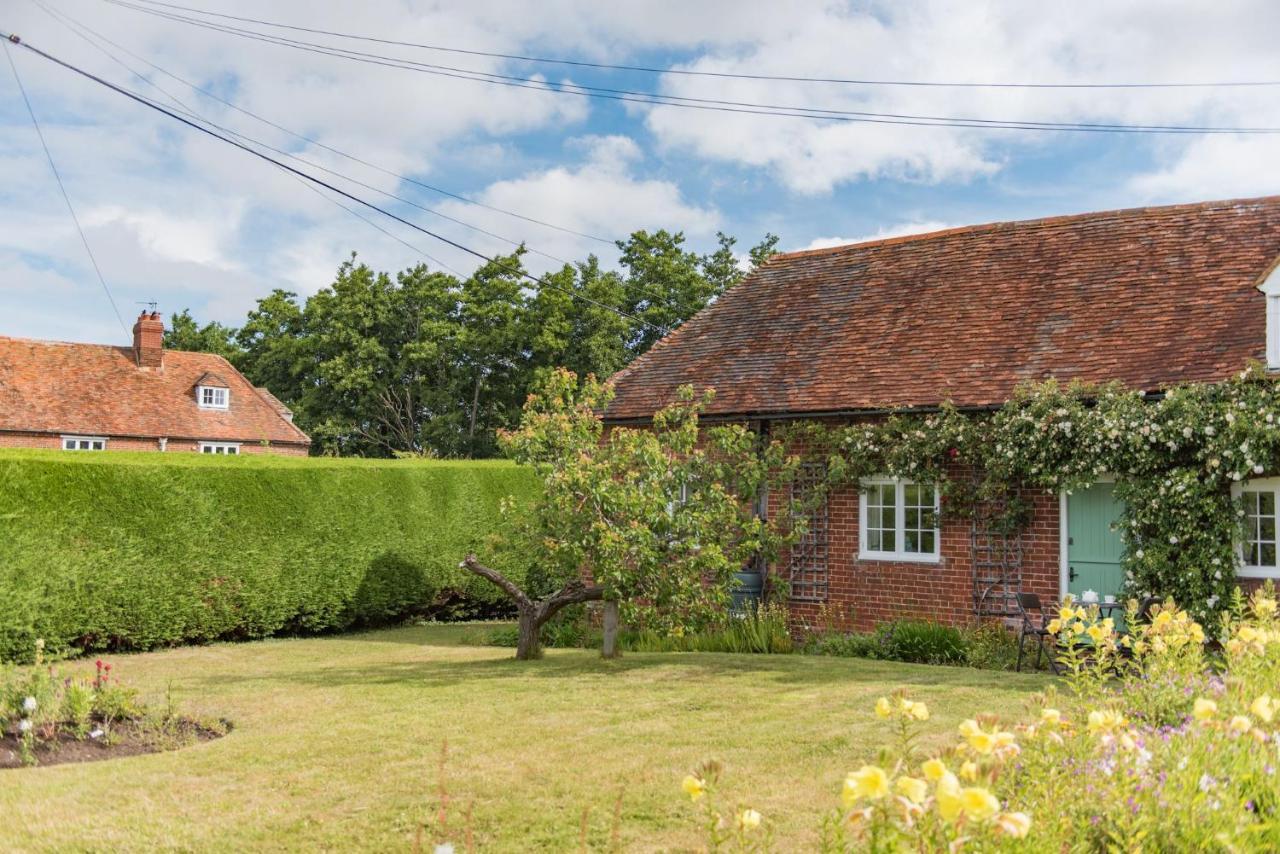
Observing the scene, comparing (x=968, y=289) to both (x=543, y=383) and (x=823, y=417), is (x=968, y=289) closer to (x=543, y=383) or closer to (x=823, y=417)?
(x=823, y=417)

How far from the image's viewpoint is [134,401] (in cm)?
4150

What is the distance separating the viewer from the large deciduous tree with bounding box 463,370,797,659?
12.6 meters

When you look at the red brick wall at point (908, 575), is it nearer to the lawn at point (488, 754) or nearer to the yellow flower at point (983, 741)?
the lawn at point (488, 754)

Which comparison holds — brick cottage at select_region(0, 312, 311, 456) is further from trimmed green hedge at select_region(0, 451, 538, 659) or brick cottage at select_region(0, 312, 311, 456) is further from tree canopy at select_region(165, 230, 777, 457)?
trimmed green hedge at select_region(0, 451, 538, 659)

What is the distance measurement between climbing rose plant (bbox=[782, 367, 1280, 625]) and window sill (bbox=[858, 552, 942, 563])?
2.51ft

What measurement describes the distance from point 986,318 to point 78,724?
13.4 meters

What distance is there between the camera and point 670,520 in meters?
12.8

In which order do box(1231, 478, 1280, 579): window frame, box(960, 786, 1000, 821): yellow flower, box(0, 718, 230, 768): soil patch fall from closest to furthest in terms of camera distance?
box(960, 786, 1000, 821): yellow flower → box(0, 718, 230, 768): soil patch → box(1231, 478, 1280, 579): window frame

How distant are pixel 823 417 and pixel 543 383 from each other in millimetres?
4784

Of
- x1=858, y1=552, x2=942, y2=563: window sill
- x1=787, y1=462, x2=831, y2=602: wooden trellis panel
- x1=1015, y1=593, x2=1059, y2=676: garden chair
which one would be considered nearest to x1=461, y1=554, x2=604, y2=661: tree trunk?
x1=787, y1=462, x2=831, y2=602: wooden trellis panel

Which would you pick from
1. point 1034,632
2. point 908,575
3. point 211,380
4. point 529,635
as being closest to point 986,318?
point 908,575

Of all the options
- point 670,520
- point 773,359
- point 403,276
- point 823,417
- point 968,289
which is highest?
point 403,276

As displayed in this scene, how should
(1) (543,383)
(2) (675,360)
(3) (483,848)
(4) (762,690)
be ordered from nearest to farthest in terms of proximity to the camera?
(3) (483,848)
(4) (762,690)
(1) (543,383)
(2) (675,360)

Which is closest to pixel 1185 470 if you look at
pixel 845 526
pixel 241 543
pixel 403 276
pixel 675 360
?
pixel 845 526
